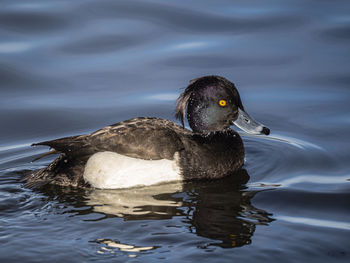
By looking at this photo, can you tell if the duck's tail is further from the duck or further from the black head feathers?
the black head feathers

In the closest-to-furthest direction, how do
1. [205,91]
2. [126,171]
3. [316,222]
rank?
[316,222], [126,171], [205,91]

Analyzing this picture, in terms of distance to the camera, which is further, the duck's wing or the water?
the duck's wing

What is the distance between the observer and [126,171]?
285 inches

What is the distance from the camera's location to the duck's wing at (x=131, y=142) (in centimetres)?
725

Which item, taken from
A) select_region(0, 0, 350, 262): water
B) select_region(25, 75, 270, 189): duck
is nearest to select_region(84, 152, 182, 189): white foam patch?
select_region(25, 75, 270, 189): duck

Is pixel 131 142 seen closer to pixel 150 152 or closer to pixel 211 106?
pixel 150 152

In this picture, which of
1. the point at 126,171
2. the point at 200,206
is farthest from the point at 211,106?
the point at 200,206

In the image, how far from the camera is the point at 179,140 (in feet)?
24.4

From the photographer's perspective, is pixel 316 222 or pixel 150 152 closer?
pixel 316 222

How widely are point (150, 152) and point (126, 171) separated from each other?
341mm

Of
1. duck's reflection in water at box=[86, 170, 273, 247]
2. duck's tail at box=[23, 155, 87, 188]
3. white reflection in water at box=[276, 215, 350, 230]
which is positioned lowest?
white reflection in water at box=[276, 215, 350, 230]

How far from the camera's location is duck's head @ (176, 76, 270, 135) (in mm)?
7777

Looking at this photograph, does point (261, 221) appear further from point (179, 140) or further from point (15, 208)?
point (15, 208)

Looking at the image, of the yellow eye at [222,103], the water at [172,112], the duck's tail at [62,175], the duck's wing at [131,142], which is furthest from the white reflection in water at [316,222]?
the duck's tail at [62,175]
